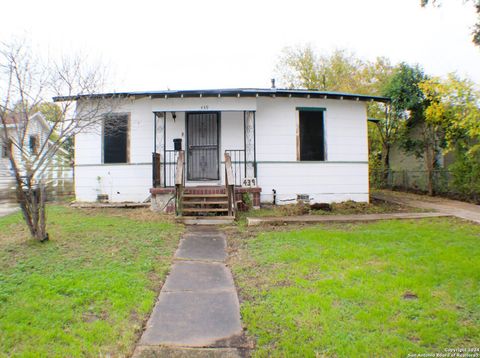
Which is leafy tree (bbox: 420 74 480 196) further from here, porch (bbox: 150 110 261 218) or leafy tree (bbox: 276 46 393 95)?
leafy tree (bbox: 276 46 393 95)

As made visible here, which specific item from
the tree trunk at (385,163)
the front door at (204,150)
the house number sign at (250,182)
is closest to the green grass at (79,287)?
the house number sign at (250,182)

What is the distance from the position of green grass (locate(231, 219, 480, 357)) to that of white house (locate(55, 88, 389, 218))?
386cm

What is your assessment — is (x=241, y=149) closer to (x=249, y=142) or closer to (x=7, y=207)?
(x=249, y=142)

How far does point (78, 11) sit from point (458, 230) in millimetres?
10205

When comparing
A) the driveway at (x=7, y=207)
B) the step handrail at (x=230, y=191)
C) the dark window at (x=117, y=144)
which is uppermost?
the dark window at (x=117, y=144)

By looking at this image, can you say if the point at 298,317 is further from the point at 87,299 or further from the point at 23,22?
the point at 23,22

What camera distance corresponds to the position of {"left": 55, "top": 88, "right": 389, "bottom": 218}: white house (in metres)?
8.89

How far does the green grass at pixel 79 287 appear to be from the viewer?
225cm

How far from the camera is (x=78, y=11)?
7.51 m

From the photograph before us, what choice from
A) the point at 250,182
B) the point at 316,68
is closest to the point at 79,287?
the point at 250,182

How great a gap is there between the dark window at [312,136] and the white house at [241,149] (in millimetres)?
31

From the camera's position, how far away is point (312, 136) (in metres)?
9.11

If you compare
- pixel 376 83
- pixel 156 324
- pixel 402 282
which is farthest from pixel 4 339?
pixel 376 83

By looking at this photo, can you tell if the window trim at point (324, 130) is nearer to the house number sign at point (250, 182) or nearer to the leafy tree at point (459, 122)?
the house number sign at point (250, 182)
